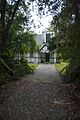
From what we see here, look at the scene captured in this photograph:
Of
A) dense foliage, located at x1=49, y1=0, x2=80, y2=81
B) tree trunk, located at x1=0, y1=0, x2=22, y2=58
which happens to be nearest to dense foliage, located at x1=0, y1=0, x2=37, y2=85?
tree trunk, located at x1=0, y1=0, x2=22, y2=58

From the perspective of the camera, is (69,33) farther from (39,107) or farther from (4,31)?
(4,31)

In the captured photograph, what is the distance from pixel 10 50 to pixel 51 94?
1101 cm

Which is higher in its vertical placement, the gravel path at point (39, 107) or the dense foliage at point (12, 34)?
the dense foliage at point (12, 34)

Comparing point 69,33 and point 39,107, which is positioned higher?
point 69,33

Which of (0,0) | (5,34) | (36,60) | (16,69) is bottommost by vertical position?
(36,60)

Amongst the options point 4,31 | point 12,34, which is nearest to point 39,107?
point 4,31

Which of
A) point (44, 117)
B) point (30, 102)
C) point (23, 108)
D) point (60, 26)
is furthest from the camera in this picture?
point (60, 26)

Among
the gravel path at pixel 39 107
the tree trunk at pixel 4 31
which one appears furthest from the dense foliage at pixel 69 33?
the tree trunk at pixel 4 31

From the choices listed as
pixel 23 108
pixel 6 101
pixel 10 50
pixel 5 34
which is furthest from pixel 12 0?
pixel 23 108

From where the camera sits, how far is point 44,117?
858cm

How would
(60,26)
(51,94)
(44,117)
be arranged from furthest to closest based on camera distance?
1. (60,26)
2. (51,94)
3. (44,117)

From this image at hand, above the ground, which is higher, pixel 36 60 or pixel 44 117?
pixel 44 117

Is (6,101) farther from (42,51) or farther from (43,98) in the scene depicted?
(42,51)

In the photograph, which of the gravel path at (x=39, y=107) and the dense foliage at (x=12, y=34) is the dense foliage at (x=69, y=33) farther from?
the dense foliage at (x=12, y=34)
